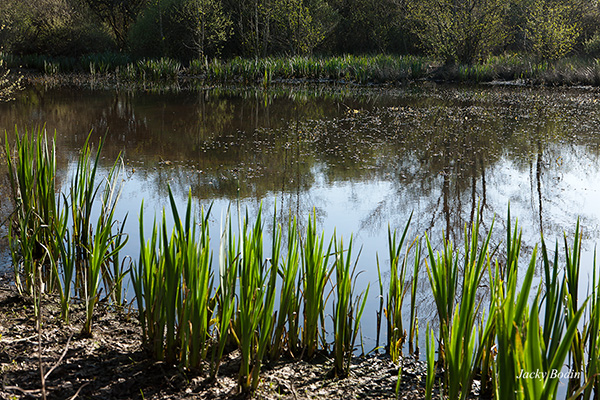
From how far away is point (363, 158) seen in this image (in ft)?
20.1

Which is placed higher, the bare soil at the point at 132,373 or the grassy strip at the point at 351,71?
the grassy strip at the point at 351,71

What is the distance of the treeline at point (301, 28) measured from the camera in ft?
53.5

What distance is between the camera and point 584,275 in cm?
298

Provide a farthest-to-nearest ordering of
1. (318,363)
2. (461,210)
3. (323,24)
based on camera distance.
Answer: (323,24) → (461,210) → (318,363)

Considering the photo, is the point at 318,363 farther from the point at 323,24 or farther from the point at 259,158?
the point at 323,24

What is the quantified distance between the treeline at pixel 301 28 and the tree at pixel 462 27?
0.09 ft

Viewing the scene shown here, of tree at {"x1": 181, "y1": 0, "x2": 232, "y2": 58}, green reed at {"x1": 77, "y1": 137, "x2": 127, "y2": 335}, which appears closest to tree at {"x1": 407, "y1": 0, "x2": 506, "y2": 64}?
tree at {"x1": 181, "y1": 0, "x2": 232, "y2": 58}

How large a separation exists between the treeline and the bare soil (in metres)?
15.7

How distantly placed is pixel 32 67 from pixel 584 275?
63.2 ft

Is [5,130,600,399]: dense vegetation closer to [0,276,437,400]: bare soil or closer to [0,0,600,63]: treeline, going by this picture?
[0,276,437,400]: bare soil

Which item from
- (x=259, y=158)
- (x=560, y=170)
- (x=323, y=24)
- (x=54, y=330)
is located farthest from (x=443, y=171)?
(x=323, y=24)

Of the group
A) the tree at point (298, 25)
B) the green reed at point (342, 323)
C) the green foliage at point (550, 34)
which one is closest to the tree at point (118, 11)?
the tree at point (298, 25)

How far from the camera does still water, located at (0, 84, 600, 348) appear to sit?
407cm

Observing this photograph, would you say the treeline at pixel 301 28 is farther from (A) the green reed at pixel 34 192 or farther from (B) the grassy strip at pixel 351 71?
(A) the green reed at pixel 34 192
